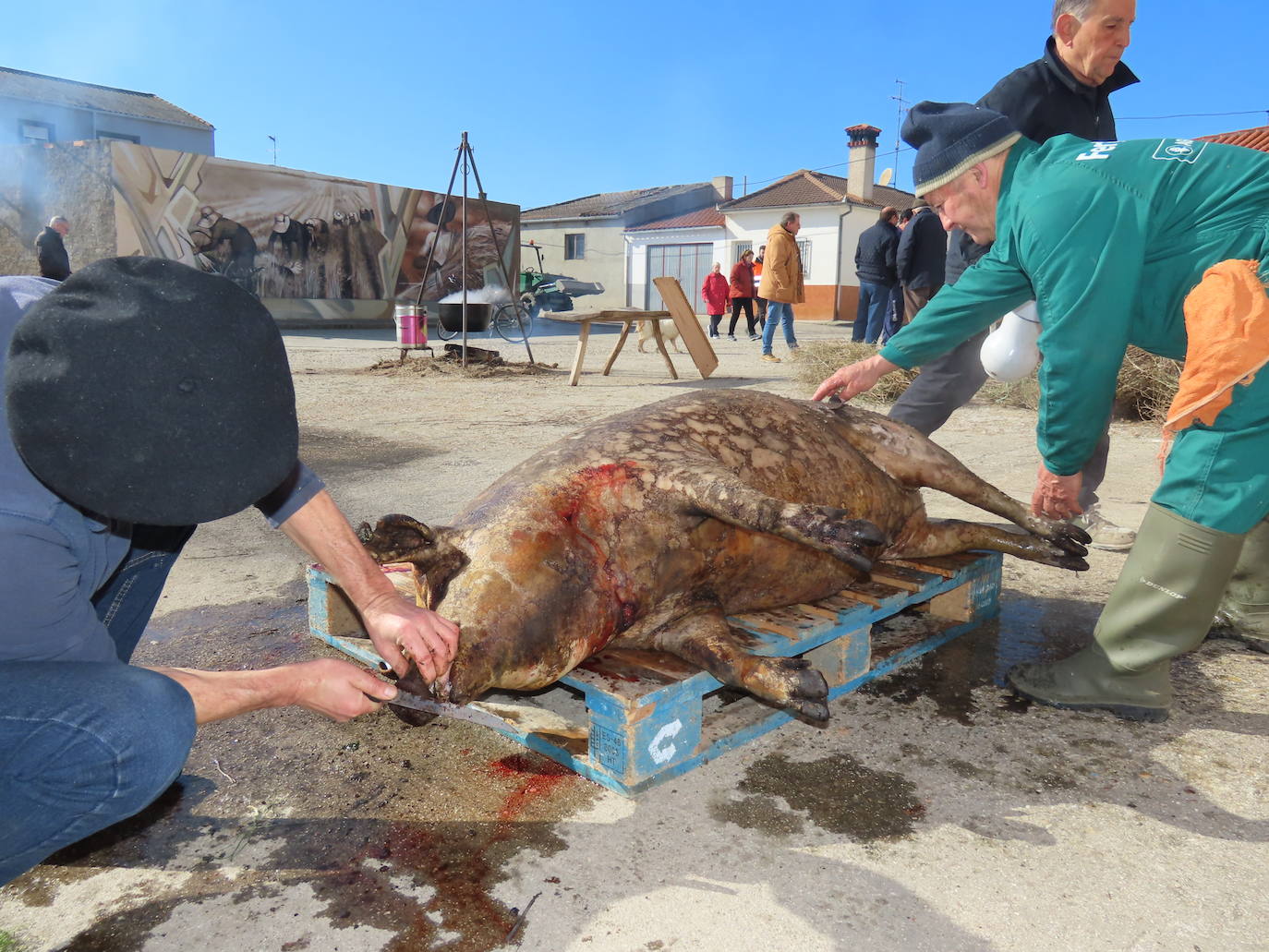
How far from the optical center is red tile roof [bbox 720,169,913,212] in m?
33.3

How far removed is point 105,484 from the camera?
1410 mm

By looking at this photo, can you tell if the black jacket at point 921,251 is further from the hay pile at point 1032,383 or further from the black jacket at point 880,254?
the black jacket at point 880,254

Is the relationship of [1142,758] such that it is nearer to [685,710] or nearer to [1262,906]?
[1262,906]

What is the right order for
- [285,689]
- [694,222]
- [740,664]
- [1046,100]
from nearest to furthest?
A: [285,689] → [740,664] → [1046,100] → [694,222]

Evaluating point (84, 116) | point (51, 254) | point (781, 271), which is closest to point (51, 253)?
point (51, 254)

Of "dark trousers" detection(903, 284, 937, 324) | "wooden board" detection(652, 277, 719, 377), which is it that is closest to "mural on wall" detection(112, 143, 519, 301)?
"wooden board" detection(652, 277, 719, 377)

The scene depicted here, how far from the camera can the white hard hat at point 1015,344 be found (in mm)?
3498

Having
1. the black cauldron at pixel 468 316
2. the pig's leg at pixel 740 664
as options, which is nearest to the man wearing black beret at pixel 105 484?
the pig's leg at pixel 740 664

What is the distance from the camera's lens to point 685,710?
238cm

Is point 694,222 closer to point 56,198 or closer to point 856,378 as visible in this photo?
point 56,198

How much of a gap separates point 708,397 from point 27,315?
2.39 m

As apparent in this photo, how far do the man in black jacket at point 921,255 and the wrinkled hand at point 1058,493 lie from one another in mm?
5847

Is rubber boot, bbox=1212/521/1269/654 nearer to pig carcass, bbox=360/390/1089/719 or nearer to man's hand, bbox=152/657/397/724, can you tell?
pig carcass, bbox=360/390/1089/719

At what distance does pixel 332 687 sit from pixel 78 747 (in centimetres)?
46
